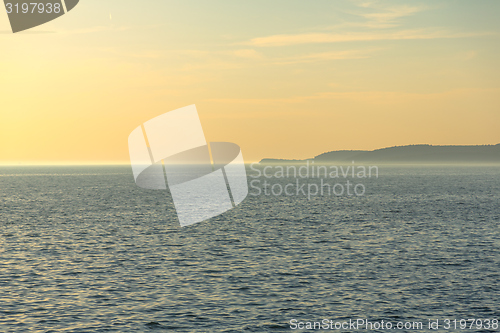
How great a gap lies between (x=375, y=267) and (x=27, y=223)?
55.4m

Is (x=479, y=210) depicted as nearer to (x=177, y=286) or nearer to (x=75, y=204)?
(x=177, y=286)

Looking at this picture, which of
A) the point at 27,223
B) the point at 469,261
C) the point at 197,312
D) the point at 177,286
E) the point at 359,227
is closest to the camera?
the point at 197,312

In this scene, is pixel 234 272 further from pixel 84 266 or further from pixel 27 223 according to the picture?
pixel 27 223

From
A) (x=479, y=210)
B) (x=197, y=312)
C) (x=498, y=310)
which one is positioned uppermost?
(x=197, y=312)

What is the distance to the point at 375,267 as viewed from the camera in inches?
1754

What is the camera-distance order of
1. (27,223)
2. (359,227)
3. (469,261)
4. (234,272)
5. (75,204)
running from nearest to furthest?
(234,272) < (469,261) < (359,227) < (27,223) < (75,204)

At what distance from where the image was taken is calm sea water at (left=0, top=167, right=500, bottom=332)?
3119cm

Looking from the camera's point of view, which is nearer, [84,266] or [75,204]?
[84,266]

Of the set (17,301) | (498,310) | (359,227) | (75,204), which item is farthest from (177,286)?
(75,204)

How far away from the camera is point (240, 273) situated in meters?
42.0

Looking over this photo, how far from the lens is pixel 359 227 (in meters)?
71.5

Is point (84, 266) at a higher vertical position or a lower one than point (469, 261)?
higher

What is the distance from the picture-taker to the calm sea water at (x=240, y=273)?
31188 mm

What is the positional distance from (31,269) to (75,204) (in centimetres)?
7088
